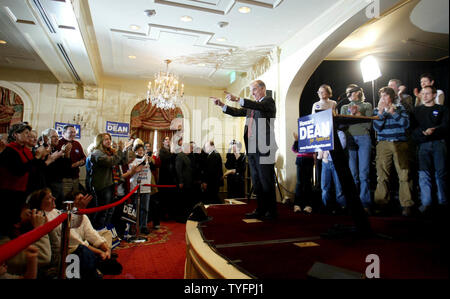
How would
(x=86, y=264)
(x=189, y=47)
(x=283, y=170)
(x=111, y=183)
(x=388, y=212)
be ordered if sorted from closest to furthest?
(x=86, y=264)
(x=388, y=212)
(x=111, y=183)
(x=283, y=170)
(x=189, y=47)

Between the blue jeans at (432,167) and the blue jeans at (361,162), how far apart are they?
0.50 m

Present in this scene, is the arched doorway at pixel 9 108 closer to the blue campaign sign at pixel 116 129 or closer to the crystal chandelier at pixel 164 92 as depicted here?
the blue campaign sign at pixel 116 129

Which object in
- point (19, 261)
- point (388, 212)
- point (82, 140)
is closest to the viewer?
point (19, 261)

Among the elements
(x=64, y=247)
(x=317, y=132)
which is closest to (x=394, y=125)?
(x=317, y=132)

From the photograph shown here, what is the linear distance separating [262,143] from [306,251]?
1.15 meters

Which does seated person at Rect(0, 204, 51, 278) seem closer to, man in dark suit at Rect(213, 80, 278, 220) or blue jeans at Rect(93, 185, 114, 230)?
blue jeans at Rect(93, 185, 114, 230)

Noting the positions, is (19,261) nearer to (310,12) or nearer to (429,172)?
(429,172)

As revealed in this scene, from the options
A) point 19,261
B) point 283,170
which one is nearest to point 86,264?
point 19,261

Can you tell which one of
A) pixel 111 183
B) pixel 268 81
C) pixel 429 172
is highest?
pixel 268 81

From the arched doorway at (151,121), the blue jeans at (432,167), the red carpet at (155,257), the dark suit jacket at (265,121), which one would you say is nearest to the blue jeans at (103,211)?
the red carpet at (155,257)

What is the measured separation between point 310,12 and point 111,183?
3.94 meters

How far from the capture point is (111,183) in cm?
320

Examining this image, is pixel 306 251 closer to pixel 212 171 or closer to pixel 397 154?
pixel 397 154

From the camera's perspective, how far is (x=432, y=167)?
8.64ft
